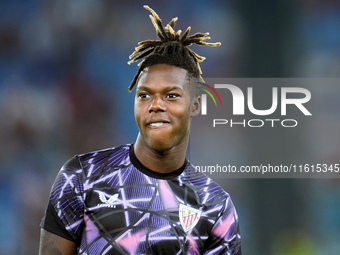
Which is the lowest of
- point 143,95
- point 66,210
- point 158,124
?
point 66,210

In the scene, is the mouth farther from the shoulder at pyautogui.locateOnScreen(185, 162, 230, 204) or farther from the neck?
the shoulder at pyautogui.locateOnScreen(185, 162, 230, 204)

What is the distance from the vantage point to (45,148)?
4262 mm

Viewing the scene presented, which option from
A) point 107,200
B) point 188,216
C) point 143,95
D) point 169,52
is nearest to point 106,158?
point 107,200

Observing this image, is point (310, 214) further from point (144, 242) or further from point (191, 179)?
point (144, 242)

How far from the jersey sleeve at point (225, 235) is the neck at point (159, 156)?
0.31 meters

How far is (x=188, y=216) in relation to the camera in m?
2.30

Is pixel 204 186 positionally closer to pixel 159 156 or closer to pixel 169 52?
pixel 159 156

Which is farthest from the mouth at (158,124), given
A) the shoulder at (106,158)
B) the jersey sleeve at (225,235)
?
the jersey sleeve at (225,235)

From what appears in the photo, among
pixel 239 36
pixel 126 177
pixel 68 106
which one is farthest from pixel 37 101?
pixel 126 177

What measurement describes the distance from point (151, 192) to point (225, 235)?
39 cm

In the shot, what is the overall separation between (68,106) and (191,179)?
2.10 meters

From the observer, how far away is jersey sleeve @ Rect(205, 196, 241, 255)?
235cm

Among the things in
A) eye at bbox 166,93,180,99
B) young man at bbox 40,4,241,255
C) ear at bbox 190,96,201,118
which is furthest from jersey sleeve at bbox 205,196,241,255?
eye at bbox 166,93,180,99

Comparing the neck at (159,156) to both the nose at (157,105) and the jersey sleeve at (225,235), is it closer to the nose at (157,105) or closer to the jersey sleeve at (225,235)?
the nose at (157,105)
